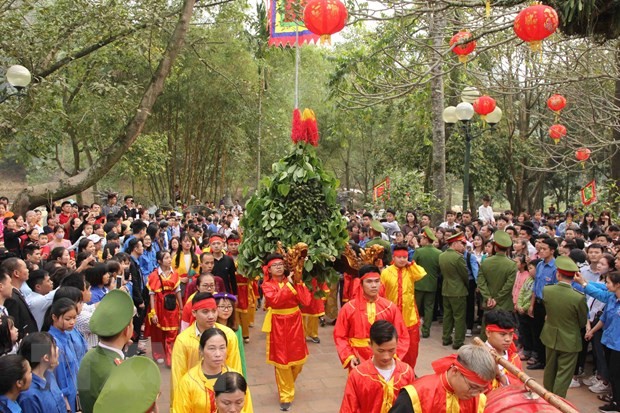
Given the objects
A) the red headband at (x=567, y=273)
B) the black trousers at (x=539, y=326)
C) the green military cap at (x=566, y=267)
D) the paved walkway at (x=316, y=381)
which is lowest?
the paved walkway at (x=316, y=381)

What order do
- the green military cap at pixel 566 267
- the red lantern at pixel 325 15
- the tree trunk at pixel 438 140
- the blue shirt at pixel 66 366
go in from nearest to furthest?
the blue shirt at pixel 66 366 → the green military cap at pixel 566 267 → the red lantern at pixel 325 15 → the tree trunk at pixel 438 140

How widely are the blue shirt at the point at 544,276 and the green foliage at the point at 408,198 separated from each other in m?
5.22

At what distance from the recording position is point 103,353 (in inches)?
139

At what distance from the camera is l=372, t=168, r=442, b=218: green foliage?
1186 cm

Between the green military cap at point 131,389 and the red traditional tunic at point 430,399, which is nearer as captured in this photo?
the green military cap at point 131,389

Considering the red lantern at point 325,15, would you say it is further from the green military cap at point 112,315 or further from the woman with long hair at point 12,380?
the woman with long hair at point 12,380

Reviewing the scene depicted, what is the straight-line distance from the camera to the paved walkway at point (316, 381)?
18.8ft

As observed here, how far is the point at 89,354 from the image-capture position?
3527 mm

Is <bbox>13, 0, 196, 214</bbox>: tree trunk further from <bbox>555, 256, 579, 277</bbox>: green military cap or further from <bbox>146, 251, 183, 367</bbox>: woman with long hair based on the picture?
<bbox>555, 256, 579, 277</bbox>: green military cap

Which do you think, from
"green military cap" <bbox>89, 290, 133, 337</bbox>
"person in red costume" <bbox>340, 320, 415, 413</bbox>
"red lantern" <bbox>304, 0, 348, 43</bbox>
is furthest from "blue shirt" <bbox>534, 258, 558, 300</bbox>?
"green military cap" <bbox>89, 290, 133, 337</bbox>

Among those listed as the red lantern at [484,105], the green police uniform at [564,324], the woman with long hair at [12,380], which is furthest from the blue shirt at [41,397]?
the red lantern at [484,105]

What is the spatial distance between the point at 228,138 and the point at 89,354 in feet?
53.7

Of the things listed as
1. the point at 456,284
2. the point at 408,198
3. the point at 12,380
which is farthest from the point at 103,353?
the point at 408,198

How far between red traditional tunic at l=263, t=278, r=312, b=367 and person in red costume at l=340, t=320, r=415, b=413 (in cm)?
215
